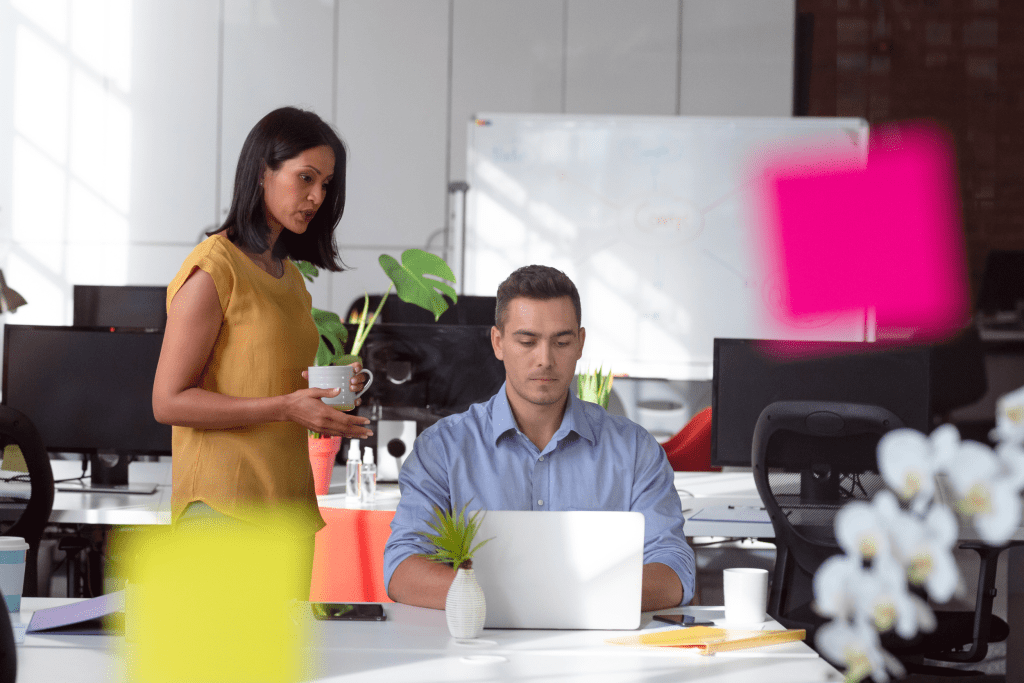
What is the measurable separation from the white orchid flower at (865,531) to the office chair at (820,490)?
2.06 metres

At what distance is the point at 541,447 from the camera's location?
1.75 metres

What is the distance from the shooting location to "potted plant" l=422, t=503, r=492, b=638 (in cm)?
130

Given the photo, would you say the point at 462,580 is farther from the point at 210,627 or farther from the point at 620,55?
the point at 620,55

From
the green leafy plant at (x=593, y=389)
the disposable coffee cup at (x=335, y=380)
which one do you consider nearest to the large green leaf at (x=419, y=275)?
the green leafy plant at (x=593, y=389)

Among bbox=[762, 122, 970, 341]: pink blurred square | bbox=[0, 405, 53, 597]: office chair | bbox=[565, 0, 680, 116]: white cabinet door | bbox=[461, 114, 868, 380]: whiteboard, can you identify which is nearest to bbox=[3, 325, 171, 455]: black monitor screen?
bbox=[0, 405, 53, 597]: office chair

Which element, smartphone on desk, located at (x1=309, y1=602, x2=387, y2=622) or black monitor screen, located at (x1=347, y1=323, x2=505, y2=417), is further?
black monitor screen, located at (x1=347, y1=323, x2=505, y2=417)

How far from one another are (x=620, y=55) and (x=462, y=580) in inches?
165

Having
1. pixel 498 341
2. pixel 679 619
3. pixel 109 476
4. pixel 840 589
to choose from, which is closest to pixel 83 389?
pixel 109 476

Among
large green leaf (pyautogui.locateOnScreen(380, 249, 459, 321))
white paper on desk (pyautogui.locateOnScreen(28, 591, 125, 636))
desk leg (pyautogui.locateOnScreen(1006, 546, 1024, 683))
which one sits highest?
large green leaf (pyautogui.locateOnScreen(380, 249, 459, 321))

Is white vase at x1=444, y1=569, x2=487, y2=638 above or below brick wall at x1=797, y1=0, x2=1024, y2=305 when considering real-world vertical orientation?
below

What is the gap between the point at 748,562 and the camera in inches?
140

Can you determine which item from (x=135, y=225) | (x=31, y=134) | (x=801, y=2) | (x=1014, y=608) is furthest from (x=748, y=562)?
(x=31, y=134)

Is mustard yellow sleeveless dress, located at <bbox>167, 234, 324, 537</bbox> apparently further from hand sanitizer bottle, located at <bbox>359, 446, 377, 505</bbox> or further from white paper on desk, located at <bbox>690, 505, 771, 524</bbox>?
white paper on desk, located at <bbox>690, 505, 771, 524</bbox>

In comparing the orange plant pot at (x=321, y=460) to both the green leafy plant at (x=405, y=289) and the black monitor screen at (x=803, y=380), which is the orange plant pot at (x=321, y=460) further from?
the black monitor screen at (x=803, y=380)
